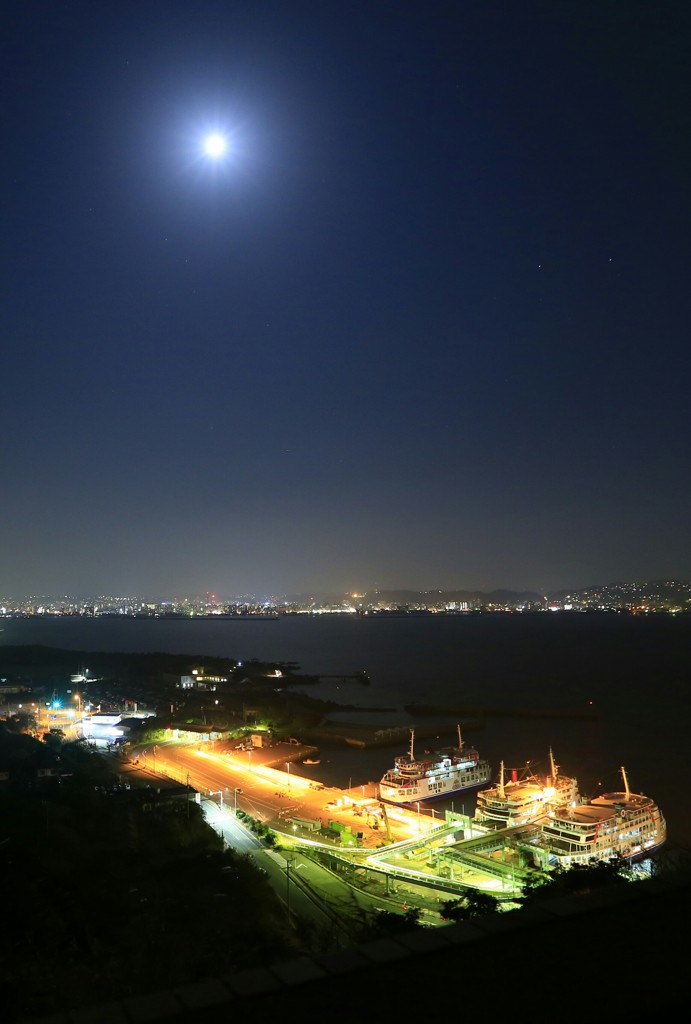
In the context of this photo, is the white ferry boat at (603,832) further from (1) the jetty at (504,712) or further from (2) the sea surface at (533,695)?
(1) the jetty at (504,712)

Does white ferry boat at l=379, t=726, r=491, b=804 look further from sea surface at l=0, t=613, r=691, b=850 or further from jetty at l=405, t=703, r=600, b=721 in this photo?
jetty at l=405, t=703, r=600, b=721

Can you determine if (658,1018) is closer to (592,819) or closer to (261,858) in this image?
(261,858)

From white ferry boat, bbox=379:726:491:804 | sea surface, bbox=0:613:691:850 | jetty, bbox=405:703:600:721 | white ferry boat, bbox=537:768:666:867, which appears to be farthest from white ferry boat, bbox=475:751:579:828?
jetty, bbox=405:703:600:721

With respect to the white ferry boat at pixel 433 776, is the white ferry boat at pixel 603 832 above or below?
above

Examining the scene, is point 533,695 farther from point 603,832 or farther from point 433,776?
point 603,832

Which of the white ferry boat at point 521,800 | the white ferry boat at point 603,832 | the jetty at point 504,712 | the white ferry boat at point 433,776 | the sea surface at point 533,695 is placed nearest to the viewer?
the white ferry boat at point 603,832

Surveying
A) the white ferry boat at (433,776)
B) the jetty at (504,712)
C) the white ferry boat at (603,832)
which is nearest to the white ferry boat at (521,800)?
the white ferry boat at (603,832)

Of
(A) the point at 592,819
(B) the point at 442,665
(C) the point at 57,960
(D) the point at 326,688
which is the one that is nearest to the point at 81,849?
(C) the point at 57,960
